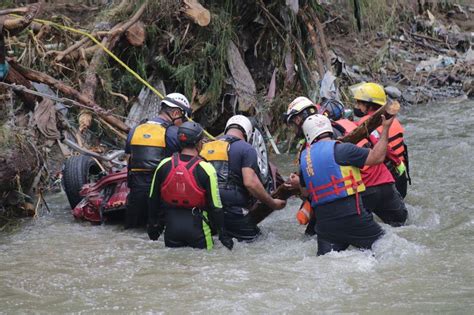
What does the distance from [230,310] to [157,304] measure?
1.88 feet

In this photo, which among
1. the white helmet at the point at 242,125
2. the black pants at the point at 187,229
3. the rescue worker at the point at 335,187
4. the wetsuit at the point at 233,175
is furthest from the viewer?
the white helmet at the point at 242,125

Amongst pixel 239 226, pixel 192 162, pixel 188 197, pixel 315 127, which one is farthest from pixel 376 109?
pixel 188 197

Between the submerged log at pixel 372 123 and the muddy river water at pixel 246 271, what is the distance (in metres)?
0.95

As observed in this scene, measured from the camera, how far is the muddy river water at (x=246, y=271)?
5.40 meters

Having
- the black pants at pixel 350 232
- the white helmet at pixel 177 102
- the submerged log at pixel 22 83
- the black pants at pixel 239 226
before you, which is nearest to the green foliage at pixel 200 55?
the submerged log at pixel 22 83

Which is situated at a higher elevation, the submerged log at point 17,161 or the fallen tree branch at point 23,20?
the fallen tree branch at point 23,20

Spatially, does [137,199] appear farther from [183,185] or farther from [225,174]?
[183,185]

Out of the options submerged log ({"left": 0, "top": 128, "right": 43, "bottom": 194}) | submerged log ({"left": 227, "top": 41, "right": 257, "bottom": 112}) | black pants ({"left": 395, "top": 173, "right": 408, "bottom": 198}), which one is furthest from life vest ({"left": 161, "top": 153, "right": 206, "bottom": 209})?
submerged log ({"left": 227, "top": 41, "right": 257, "bottom": 112})

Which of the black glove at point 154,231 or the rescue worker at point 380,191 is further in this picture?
the black glove at point 154,231

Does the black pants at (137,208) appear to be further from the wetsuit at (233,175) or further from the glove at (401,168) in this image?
the glove at (401,168)

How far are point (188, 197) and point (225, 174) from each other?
0.67m

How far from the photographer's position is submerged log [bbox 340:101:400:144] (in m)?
6.09

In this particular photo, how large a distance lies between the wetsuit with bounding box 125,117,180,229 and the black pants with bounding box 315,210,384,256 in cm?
198

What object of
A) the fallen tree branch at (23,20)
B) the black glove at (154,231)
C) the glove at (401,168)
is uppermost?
the fallen tree branch at (23,20)
